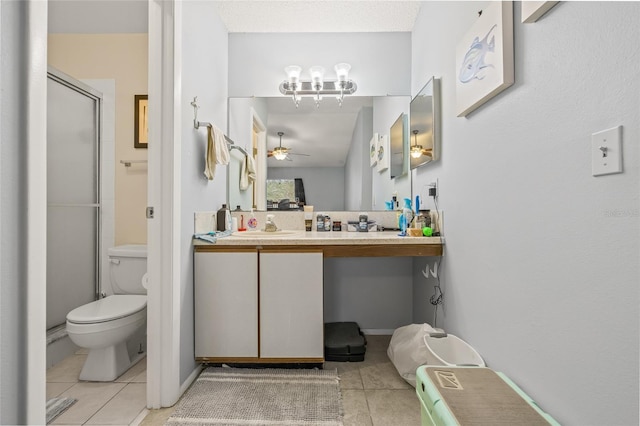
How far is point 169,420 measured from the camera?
141 cm

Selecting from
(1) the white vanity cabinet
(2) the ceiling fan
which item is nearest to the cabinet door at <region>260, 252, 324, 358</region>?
(1) the white vanity cabinet

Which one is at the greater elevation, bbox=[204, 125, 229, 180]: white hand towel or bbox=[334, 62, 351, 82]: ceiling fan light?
bbox=[334, 62, 351, 82]: ceiling fan light

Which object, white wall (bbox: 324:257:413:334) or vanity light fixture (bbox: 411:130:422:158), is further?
white wall (bbox: 324:257:413:334)

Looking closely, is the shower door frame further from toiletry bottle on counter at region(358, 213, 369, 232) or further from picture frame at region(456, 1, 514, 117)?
picture frame at region(456, 1, 514, 117)

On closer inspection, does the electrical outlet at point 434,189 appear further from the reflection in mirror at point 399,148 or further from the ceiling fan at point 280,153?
the ceiling fan at point 280,153

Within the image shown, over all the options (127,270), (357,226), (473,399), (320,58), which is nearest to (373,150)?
(357,226)

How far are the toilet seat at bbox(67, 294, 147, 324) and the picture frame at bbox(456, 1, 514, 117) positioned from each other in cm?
216

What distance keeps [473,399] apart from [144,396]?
1632 millimetres

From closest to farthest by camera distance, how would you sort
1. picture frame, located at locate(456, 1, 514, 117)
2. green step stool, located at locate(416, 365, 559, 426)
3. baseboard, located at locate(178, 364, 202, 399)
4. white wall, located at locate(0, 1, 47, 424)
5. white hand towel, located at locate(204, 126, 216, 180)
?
white wall, located at locate(0, 1, 47, 424) → green step stool, located at locate(416, 365, 559, 426) → picture frame, located at locate(456, 1, 514, 117) → baseboard, located at locate(178, 364, 202, 399) → white hand towel, located at locate(204, 126, 216, 180)

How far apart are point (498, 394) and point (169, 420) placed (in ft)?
4.63

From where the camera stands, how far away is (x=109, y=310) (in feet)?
5.89

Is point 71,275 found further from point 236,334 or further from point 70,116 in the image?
point 236,334

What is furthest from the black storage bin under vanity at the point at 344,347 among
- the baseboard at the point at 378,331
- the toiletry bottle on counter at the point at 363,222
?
the toiletry bottle on counter at the point at 363,222

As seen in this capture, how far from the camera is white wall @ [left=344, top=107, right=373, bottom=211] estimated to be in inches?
96.3
